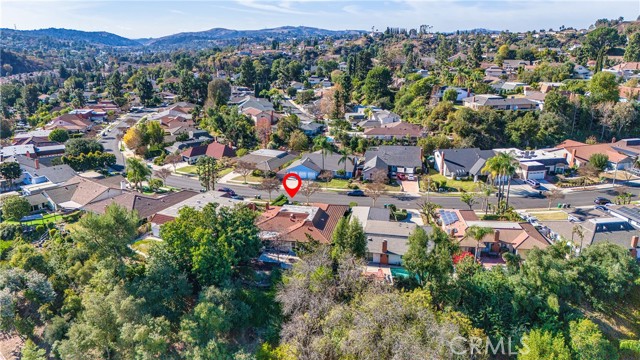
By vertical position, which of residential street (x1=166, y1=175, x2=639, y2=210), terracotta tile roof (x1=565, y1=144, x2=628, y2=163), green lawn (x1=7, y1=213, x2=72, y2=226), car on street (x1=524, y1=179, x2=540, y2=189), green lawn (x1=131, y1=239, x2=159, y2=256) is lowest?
green lawn (x1=7, y1=213, x2=72, y2=226)

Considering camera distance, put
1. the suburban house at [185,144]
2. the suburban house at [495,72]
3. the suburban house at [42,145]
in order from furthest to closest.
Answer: the suburban house at [495,72], the suburban house at [185,144], the suburban house at [42,145]

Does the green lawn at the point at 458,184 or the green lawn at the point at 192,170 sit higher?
the green lawn at the point at 458,184

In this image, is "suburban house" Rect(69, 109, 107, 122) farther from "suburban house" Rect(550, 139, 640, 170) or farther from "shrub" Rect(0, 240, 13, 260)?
"suburban house" Rect(550, 139, 640, 170)

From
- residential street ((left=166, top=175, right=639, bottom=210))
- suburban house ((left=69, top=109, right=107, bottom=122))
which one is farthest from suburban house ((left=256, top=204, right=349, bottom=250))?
suburban house ((left=69, top=109, right=107, bottom=122))

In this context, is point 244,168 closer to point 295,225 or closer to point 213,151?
point 213,151

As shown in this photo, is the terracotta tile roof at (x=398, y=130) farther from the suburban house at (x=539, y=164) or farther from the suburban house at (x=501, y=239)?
the suburban house at (x=501, y=239)

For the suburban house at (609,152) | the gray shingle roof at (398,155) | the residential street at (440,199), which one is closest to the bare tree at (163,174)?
the residential street at (440,199)

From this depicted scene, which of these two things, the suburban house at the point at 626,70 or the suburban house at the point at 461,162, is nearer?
the suburban house at the point at 461,162
